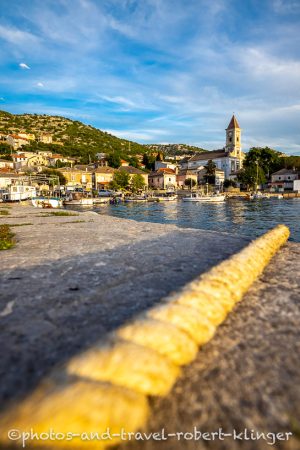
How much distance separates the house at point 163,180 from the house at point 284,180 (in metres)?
33.1

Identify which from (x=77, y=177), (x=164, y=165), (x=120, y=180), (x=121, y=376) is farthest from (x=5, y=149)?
(x=121, y=376)

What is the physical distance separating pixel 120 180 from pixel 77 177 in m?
12.5

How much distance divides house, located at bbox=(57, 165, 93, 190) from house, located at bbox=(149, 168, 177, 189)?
23920 millimetres

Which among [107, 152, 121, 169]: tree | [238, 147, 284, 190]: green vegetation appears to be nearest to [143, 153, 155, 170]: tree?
[107, 152, 121, 169]: tree

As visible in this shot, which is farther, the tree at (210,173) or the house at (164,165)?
the house at (164,165)

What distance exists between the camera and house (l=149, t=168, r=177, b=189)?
89.4 m

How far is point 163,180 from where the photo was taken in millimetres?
89500

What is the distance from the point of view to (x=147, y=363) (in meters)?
1.58

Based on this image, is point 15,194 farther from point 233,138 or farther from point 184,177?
point 233,138

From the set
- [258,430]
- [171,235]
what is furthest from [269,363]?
[171,235]

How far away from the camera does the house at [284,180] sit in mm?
85312

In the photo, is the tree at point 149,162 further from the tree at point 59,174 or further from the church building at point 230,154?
the tree at point 59,174

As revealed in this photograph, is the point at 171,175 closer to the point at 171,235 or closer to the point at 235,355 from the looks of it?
the point at 171,235

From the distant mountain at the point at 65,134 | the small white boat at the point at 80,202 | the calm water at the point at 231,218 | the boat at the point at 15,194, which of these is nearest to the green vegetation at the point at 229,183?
the distant mountain at the point at 65,134
